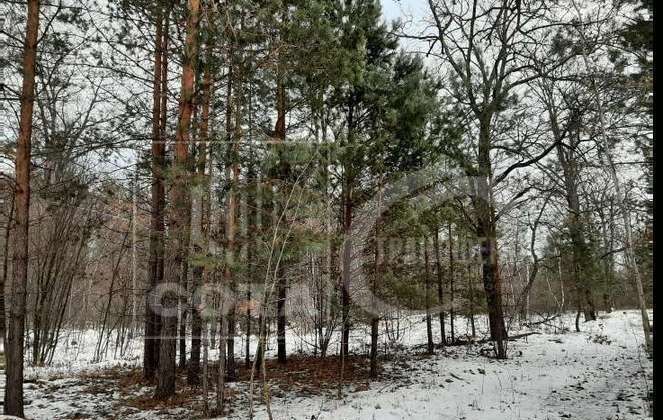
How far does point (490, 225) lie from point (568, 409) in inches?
211

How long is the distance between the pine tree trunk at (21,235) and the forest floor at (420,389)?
0.87 metres

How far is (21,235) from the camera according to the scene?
6887 millimetres

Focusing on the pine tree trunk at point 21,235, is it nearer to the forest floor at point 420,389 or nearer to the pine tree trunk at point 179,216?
the forest floor at point 420,389

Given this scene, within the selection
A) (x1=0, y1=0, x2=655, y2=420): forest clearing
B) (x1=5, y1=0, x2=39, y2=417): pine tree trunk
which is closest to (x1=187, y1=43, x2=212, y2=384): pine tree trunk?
(x1=0, y1=0, x2=655, y2=420): forest clearing

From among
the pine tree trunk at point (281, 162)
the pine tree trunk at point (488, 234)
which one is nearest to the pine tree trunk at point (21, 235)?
the pine tree trunk at point (281, 162)

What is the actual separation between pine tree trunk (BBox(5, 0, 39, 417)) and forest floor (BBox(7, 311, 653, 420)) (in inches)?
34.3

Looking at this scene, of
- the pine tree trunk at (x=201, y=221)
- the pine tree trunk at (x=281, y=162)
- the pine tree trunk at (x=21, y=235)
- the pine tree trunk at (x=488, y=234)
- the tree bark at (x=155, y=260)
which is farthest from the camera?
the pine tree trunk at (x=488, y=234)

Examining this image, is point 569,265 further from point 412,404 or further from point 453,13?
point 412,404

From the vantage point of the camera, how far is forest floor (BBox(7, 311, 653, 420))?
6.82 metres

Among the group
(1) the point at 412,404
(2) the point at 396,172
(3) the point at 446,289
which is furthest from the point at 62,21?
(3) the point at 446,289

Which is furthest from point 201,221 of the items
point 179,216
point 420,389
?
point 420,389

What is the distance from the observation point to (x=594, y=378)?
346 inches

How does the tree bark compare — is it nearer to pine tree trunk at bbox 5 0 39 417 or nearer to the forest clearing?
the forest clearing

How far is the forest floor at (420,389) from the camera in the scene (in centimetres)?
682
